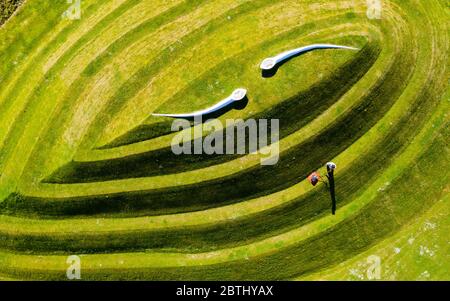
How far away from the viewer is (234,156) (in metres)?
33.4

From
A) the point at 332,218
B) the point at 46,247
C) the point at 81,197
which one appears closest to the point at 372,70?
the point at 332,218

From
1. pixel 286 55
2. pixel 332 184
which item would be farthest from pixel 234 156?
pixel 286 55

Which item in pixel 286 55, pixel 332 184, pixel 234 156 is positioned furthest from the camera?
pixel 332 184

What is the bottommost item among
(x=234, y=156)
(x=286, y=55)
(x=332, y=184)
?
(x=332, y=184)

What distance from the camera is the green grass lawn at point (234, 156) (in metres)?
32.8

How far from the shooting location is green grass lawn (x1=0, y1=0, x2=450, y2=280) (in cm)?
3275

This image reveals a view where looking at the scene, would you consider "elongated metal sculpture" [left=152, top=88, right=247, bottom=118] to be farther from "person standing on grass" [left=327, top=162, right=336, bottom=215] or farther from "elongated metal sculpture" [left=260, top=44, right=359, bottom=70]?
"person standing on grass" [left=327, top=162, right=336, bottom=215]

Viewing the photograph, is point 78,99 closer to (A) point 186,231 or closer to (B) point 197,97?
(B) point 197,97

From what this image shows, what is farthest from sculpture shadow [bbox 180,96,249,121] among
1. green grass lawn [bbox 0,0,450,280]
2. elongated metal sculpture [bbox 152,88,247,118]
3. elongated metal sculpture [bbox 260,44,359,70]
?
elongated metal sculpture [bbox 260,44,359,70]

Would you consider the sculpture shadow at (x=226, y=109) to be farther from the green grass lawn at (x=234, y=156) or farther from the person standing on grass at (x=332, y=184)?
the person standing on grass at (x=332, y=184)

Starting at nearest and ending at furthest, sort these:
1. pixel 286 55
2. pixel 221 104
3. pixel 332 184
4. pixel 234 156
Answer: pixel 221 104
pixel 286 55
pixel 234 156
pixel 332 184

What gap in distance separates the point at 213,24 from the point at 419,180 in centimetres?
2103

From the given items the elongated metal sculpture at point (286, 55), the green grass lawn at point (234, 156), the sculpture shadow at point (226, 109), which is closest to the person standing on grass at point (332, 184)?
the green grass lawn at point (234, 156)

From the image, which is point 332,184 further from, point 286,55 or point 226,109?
point 286,55
